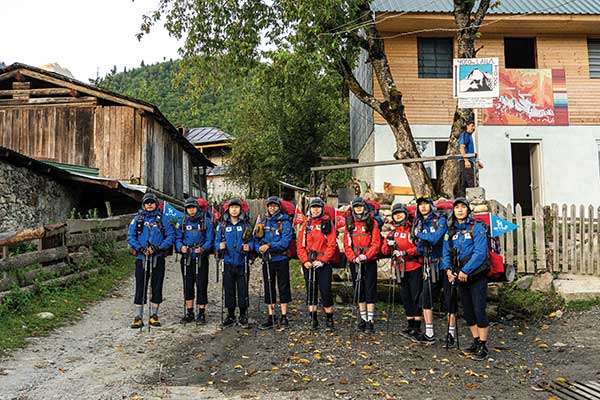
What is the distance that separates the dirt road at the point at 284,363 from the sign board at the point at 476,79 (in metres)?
4.42

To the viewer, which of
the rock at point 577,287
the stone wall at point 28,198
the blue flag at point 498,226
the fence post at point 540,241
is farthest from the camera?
the stone wall at point 28,198


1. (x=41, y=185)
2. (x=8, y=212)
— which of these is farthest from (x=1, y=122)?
(x=8, y=212)

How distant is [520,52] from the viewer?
16922 mm

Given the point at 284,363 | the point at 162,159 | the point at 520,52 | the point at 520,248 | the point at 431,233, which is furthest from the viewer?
the point at 162,159

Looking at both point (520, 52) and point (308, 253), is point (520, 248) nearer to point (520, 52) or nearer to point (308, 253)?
point (308, 253)

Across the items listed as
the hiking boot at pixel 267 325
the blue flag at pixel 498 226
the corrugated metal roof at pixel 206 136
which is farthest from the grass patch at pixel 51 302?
the corrugated metal roof at pixel 206 136

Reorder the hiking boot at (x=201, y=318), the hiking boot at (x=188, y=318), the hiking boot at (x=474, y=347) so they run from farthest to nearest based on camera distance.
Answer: the hiking boot at (x=188, y=318) → the hiking boot at (x=201, y=318) → the hiking boot at (x=474, y=347)

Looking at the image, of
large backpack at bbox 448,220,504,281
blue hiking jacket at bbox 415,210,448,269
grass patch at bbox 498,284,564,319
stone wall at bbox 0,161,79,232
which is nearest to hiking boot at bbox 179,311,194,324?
blue hiking jacket at bbox 415,210,448,269

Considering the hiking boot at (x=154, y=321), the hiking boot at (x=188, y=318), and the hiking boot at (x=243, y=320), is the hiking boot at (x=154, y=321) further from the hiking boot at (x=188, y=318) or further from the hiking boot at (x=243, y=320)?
the hiking boot at (x=243, y=320)

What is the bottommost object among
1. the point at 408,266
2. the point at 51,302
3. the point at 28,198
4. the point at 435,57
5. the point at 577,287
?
the point at 51,302

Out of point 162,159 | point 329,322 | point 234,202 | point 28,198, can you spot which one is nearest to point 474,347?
point 329,322

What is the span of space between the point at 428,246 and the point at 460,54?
22.0 feet

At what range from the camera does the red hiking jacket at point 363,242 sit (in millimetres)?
8273

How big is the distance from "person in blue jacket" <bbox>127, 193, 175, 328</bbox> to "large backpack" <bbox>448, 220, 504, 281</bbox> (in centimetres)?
451
